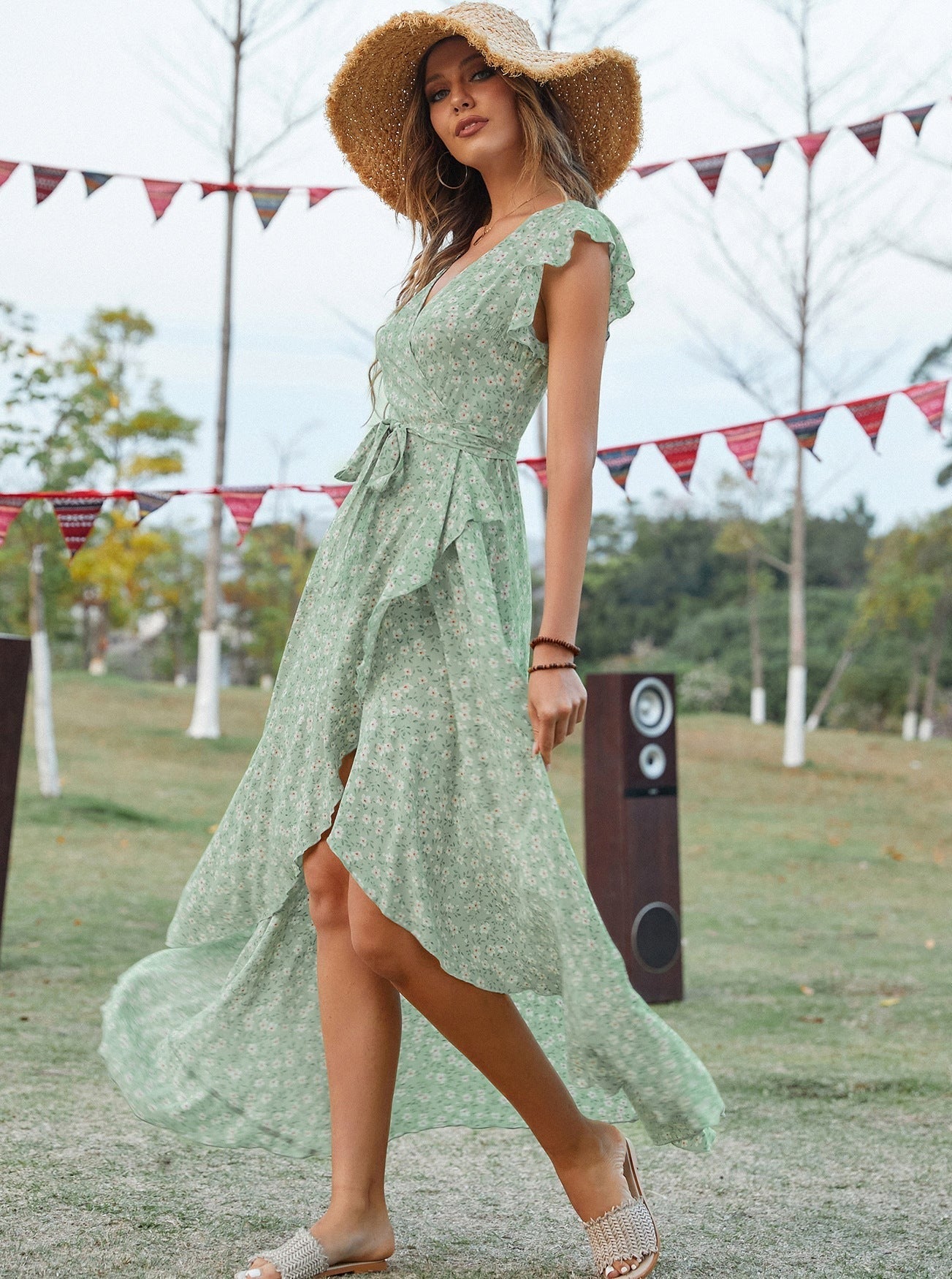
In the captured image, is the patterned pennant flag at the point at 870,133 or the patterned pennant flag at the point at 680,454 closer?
the patterned pennant flag at the point at 870,133

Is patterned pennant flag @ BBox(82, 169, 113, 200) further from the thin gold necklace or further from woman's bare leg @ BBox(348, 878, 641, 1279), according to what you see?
woman's bare leg @ BBox(348, 878, 641, 1279)

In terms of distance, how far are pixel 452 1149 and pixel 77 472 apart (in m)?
6.75

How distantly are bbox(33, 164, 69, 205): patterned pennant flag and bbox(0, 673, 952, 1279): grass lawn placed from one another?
8.05ft

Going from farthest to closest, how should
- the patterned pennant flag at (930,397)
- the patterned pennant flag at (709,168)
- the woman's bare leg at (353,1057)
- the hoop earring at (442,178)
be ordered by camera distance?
1. the patterned pennant flag at (709,168)
2. the patterned pennant flag at (930,397)
3. the hoop earring at (442,178)
4. the woman's bare leg at (353,1057)

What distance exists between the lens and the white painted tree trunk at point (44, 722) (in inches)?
332

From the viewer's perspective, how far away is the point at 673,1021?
3.81 metres

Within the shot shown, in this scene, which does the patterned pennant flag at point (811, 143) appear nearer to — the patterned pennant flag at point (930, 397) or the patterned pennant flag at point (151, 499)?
the patterned pennant flag at point (930, 397)

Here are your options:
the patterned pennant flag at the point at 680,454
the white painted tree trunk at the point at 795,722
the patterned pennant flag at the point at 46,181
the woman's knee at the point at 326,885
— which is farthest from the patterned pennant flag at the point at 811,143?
the white painted tree trunk at the point at 795,722

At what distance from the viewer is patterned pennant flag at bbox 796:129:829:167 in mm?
4264

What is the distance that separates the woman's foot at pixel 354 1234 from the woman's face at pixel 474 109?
1541mm

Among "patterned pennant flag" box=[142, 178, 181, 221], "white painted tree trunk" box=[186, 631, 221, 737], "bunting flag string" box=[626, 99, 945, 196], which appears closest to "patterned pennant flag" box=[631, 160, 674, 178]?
"bunting flag string" box=[626, 99, 945, 196]

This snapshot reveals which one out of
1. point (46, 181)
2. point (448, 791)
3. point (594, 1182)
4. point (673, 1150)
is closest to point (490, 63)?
point (448, 791)

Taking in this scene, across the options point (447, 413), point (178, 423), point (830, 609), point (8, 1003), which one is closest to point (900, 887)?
point (8, 1003)

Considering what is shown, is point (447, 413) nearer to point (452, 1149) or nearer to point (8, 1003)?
point (452, 1149)
